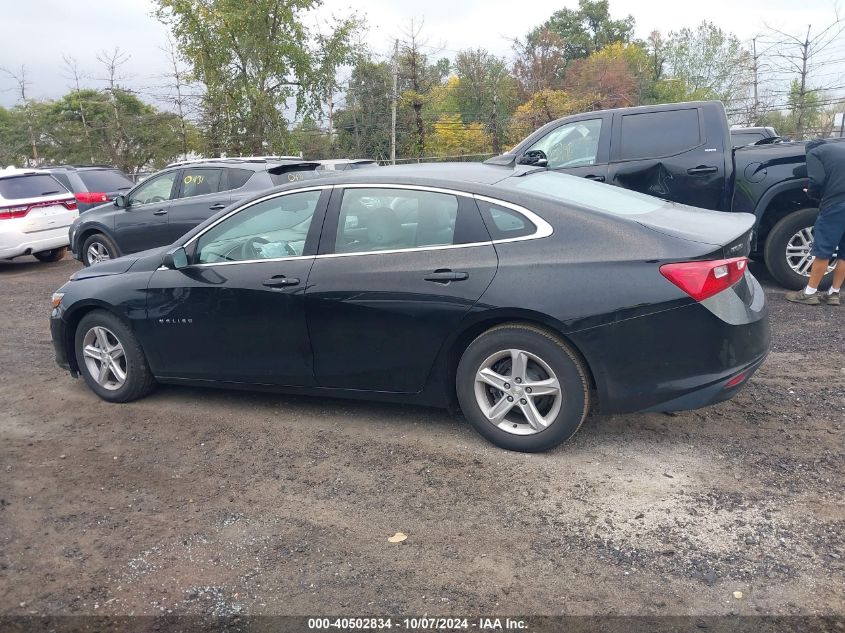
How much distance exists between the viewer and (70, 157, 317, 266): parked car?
32.4 feet

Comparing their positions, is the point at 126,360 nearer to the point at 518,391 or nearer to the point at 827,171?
the point at 518,391

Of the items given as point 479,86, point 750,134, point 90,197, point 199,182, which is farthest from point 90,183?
point 479,86

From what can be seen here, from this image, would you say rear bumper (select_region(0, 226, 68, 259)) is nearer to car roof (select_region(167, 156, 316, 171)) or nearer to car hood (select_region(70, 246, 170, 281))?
car roof (select_region(167, 156, 316, 171))

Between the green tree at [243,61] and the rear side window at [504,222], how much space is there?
675 inches

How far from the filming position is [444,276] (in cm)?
424

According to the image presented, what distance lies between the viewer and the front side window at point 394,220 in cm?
438

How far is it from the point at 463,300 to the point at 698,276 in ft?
4.03

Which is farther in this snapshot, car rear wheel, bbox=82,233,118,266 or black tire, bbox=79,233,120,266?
car rear wheel, bbox=82,233,118,266

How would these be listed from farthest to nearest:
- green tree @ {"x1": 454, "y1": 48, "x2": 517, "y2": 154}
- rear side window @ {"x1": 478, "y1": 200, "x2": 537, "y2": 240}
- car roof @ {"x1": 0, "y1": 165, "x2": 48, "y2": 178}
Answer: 1. green tree @ {"x1": 454, "y1": 48, "x2": 517, "y2": 154}
2. car roof @ {"x1": 0, "y1": 165, "x2": 48, "y2": 178}
3. rear side window @ {"x1": 478, "y1": 200, "x2": 537, "y2": 240}

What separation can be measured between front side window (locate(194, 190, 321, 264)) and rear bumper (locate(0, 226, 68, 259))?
8.81 meters

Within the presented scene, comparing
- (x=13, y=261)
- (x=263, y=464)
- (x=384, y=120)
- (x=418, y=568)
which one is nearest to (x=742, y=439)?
(x=418, y=568)

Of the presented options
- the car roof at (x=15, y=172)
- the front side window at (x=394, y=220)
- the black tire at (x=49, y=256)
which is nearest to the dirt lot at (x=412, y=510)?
the front side window at (x=394, y=220)

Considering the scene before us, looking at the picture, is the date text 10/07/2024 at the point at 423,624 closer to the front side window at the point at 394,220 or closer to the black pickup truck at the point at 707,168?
the front side window at the point at 394,220

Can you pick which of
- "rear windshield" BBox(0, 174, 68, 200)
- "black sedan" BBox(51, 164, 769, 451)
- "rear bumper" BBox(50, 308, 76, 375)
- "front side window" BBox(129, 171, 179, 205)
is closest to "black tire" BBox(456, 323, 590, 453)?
"black sedan" BBox(51, 164, 769, 451)
